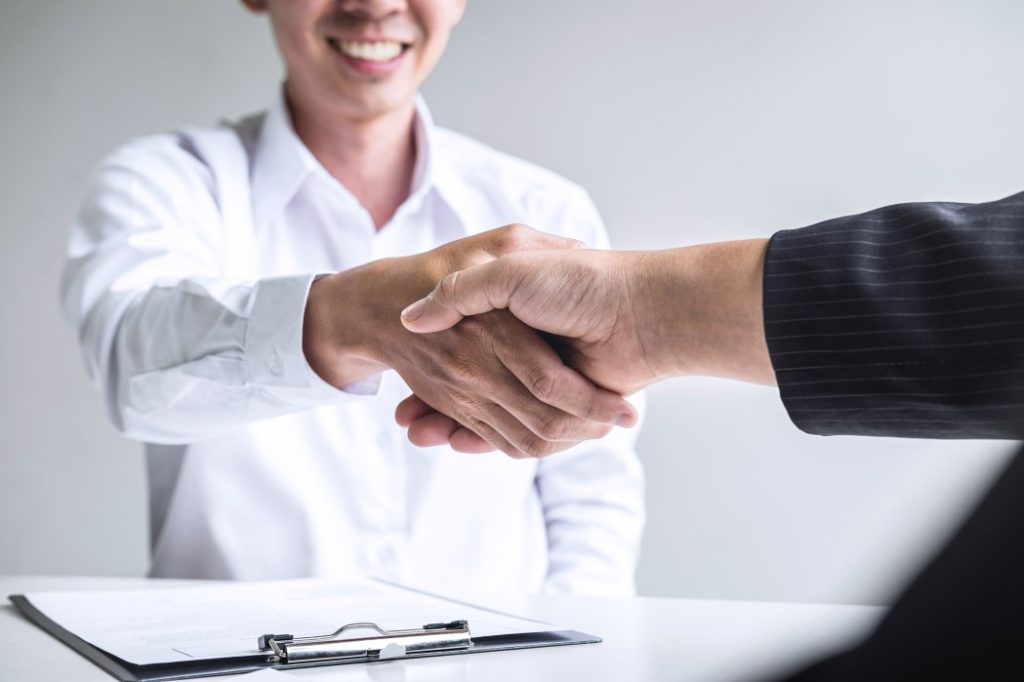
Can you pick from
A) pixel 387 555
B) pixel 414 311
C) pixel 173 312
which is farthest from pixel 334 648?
pixel 387 555

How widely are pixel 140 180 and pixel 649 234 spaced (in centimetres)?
110

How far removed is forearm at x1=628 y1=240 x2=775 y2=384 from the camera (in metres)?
0.88

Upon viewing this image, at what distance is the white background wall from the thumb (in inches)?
50.3

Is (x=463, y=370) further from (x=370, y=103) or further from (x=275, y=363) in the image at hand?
(x=370, y=103)

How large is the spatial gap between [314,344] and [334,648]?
470mm

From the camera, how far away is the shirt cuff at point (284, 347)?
112 cm

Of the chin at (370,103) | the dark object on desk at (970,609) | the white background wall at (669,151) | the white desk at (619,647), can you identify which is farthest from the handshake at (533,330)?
the white background wall at (669,151)

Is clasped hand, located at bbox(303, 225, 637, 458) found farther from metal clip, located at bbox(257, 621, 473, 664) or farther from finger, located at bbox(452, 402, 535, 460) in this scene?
metal clip, located at bbox(257, 621, 473, 664)

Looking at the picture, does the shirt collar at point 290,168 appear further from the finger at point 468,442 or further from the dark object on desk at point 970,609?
the dark object on desk at point 970,609

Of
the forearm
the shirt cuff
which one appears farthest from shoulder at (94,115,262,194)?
A: the forearm

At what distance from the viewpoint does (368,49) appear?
59.6 inches

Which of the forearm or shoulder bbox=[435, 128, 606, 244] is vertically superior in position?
shoulder bbox=[435, 128, 606, 244]

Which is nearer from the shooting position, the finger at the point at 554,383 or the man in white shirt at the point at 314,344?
the finger at the point at 554,383

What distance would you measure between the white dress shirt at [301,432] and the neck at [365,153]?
0.15 ft
